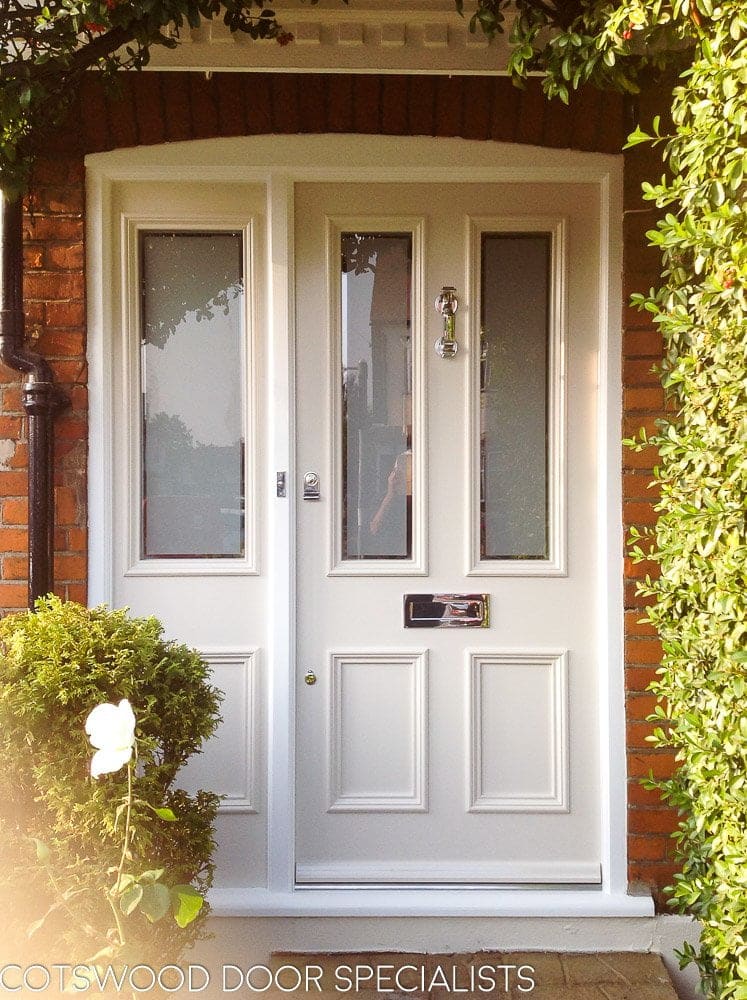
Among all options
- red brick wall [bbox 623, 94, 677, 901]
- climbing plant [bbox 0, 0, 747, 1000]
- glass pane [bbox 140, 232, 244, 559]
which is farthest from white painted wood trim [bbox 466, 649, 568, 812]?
glass pane [bbox 140, 232, 244, 559]

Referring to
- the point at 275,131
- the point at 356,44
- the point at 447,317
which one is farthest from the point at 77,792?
the point at 356,44

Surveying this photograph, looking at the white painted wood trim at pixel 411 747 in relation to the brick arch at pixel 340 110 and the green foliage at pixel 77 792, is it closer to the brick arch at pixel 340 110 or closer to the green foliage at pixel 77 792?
the green foliage at pixel 77 792

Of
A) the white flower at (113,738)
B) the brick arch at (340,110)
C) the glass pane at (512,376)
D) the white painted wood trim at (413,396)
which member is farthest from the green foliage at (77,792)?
the brick arch at (340,110)

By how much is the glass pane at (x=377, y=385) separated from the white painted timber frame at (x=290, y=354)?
0.72ft

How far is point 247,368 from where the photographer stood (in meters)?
2.98

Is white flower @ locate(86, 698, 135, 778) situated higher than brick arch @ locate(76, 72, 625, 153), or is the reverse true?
brick arch @ locate(76, 72, 625, 153)

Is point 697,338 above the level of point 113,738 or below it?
above

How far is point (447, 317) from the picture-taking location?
9.70 ft

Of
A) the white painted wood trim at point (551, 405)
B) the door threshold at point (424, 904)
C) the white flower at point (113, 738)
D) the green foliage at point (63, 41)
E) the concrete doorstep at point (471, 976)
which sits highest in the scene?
the green foliage at point (63, 41)

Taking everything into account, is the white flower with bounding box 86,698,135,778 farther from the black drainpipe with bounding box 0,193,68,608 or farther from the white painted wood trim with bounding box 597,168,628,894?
the white painted wood trim with bounding box 597,168,628,894

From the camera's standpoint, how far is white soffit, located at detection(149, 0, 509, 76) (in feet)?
8.72

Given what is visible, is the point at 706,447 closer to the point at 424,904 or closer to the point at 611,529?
the point at 611,529

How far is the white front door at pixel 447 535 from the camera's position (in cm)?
291

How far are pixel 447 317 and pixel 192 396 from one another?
3.23 feet
